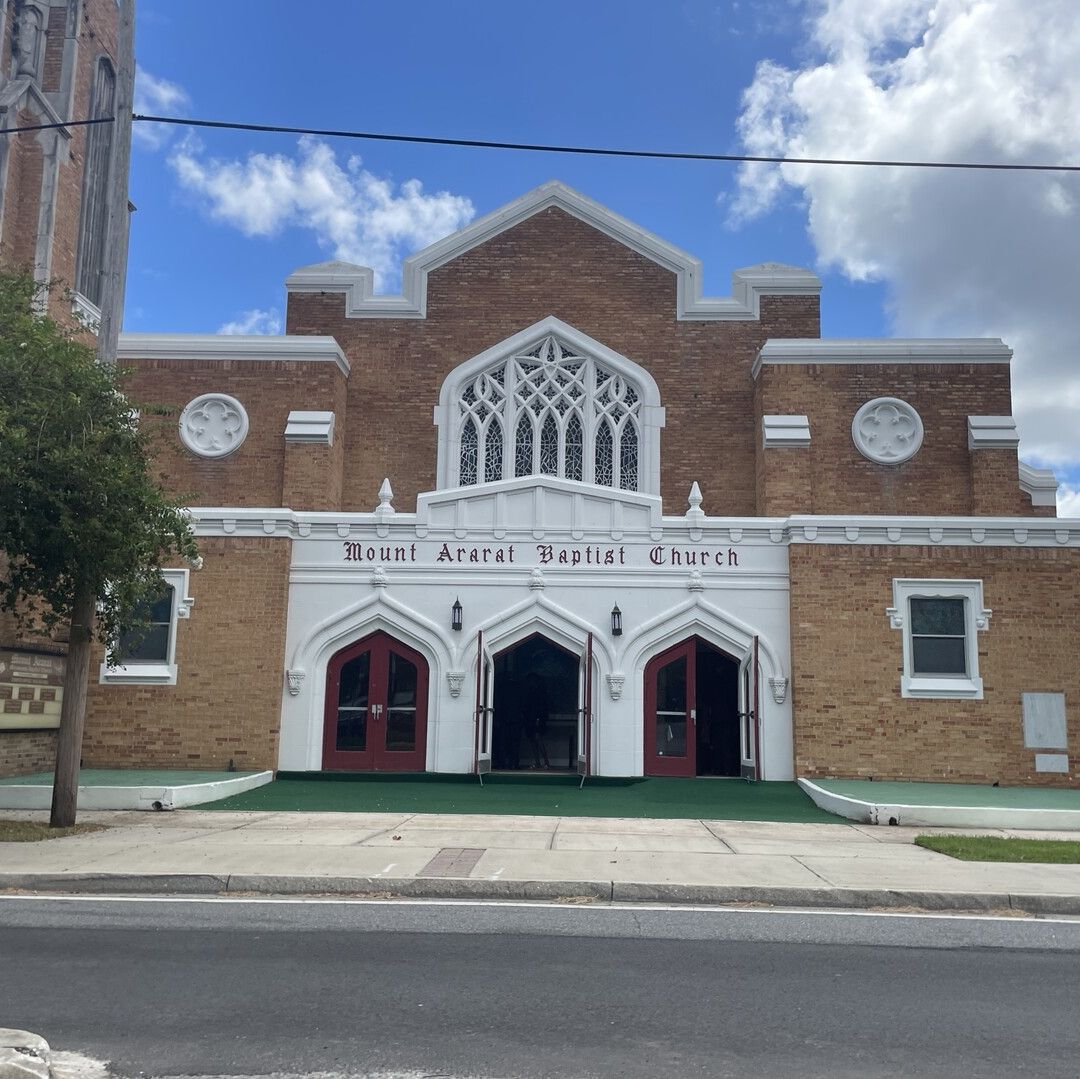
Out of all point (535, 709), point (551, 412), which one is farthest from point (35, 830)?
point (551, 412)

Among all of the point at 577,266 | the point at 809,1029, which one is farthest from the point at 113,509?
the point at 577,266

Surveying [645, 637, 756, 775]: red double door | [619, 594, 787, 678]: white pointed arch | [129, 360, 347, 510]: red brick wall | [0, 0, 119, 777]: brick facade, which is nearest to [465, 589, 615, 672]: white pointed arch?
[619, 594, 787, 678]: white pointed arch

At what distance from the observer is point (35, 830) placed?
12383 millimetres

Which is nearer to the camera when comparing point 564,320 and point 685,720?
point 685,720

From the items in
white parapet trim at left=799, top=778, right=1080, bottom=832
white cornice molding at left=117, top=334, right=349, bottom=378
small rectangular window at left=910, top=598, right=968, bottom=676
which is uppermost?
white cornice molding at left=117, top=334, right=349, bottom=378

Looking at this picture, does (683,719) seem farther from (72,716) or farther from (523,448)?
(72,716)

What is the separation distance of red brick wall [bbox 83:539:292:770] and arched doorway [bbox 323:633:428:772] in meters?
0.95

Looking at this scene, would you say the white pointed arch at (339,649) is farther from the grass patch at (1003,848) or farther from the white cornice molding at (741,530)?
the grass patch at (1003,848)

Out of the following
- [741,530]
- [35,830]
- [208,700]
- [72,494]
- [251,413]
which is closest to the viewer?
[72,494]

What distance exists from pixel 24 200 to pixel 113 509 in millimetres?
17480

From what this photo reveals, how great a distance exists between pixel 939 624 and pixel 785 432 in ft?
18.3

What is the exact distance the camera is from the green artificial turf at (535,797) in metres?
15.1

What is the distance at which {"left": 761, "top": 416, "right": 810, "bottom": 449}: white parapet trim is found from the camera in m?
21.9

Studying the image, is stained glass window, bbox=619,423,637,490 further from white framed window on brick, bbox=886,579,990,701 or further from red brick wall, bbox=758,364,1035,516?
white framed window on brick, bbox=886,579,990,701
